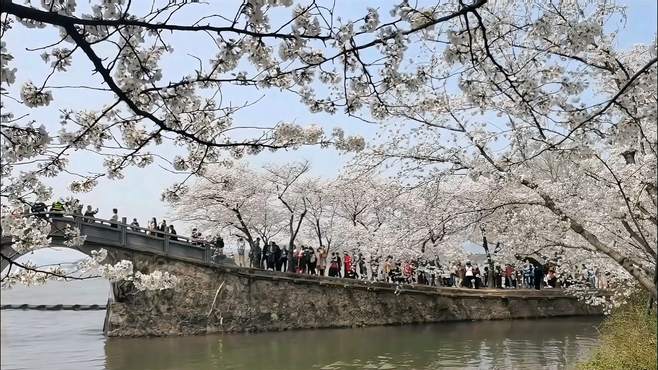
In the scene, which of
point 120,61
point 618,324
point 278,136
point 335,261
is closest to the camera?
point 120,61

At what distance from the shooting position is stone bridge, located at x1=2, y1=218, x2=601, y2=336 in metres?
20.0

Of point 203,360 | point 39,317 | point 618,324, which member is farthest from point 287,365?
point 39,317

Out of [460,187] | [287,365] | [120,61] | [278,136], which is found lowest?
[287,365]

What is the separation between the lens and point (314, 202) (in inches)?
1140

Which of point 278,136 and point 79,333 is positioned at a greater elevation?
point 278,136

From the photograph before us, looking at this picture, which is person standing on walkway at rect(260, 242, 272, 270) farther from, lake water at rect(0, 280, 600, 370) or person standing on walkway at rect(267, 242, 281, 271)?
lake water at rect(0, 280, 600, 370)

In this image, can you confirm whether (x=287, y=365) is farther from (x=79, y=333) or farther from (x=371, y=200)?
(x=371, y=200)

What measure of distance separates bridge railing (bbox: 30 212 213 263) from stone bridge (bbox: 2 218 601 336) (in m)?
0.03

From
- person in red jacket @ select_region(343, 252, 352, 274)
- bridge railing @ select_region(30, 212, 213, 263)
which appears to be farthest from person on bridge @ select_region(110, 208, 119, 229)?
person in red jacket @ select_region(343, 252, 352, 274)

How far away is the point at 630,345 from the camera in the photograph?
8.32m

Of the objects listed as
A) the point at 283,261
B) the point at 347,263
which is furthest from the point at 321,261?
the point at 283,261

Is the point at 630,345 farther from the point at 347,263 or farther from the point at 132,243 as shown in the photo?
the point at 347,263

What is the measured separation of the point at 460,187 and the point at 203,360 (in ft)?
33.5

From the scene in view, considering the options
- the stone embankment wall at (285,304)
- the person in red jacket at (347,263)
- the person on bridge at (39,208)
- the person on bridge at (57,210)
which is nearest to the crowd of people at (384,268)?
the person in red jacket at (347,263)
